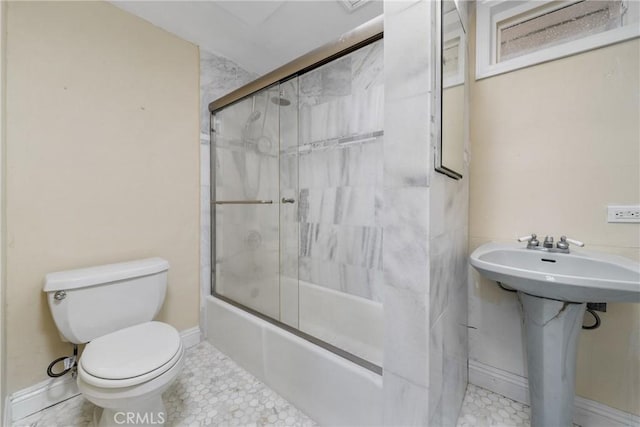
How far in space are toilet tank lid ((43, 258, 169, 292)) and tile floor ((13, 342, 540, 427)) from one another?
64 centimetres

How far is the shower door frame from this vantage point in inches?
45.0

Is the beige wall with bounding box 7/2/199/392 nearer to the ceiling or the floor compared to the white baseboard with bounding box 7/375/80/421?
nearer to the ceiling

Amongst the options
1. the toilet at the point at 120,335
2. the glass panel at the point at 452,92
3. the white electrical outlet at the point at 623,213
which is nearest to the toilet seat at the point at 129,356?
the toilet at the point at 120,335

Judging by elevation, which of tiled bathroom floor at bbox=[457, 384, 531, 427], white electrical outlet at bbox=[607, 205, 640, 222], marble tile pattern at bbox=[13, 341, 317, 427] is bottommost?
tiled bathroom floor at bbox=[457, 384, 531, 427]

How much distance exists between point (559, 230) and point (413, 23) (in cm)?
117

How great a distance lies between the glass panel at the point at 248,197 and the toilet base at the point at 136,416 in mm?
682

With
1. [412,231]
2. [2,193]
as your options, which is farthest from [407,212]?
[2,193]

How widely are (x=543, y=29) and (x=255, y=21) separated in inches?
62.7

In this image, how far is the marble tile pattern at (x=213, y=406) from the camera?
1.26 metres

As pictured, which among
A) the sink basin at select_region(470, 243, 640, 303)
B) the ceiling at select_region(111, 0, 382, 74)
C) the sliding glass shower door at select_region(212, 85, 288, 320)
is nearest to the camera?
the sink basin at select_region(470, 243, 640, 303)

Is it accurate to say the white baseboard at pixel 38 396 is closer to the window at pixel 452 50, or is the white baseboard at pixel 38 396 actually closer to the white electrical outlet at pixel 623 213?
the window at pixel 452 50

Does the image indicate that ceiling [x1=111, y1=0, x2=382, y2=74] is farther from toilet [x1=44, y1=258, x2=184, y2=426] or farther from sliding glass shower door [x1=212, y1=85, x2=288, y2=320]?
toilet [x1=44, y1=258, x2=184, y2=426]

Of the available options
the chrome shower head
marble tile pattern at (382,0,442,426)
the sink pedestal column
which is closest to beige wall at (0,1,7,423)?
the chrome shower head

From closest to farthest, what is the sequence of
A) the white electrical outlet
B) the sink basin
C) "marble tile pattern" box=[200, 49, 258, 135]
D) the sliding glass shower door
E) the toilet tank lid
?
the sink basin
the white electrical outlet
the toilet tank lid
the sliding glass shower door
"marble tile pattern" box=[200, 49, 258, 135]
